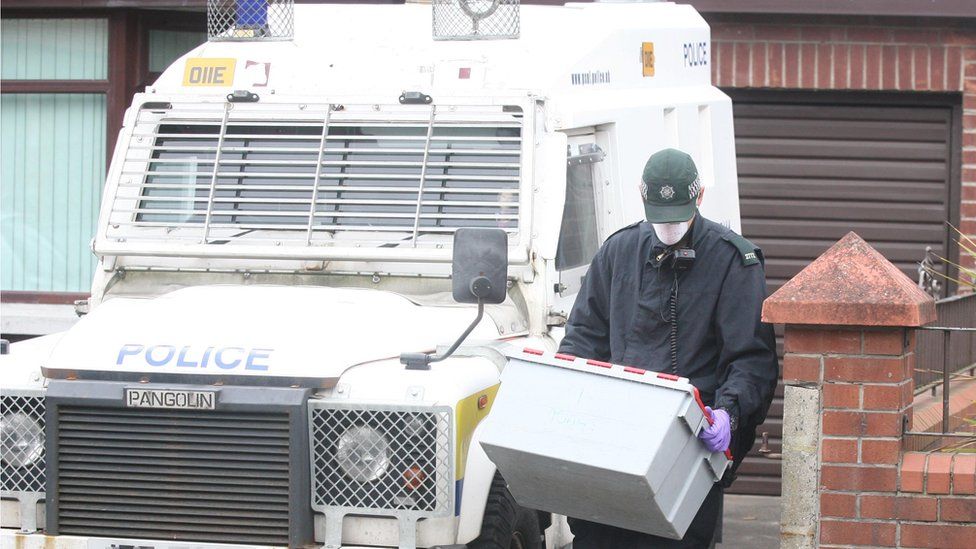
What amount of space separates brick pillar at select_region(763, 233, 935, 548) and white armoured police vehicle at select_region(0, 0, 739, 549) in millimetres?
1082

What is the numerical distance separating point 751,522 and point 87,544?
17.2 ft

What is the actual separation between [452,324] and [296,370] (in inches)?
35.0

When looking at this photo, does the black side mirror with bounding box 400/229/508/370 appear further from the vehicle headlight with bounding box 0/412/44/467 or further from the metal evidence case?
the vehicle headlight with bounding box 0/412/44/467

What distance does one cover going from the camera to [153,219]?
21.7 feet

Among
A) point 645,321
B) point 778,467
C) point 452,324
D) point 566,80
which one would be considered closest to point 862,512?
point 645,321

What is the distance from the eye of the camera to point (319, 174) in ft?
21.2

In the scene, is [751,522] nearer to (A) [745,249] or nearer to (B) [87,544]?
(A) [745,249]

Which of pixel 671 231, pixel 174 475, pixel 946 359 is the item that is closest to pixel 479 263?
pixel 671 231

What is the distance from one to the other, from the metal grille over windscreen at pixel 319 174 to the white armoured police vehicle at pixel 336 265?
1 centimetres

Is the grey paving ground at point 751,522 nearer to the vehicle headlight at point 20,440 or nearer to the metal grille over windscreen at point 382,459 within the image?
the metal grille over windscreen at point 382,459

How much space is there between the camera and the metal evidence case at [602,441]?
4.48m

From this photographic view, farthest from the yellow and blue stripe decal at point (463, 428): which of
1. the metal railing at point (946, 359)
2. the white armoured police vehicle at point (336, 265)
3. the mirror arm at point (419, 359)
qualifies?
the metal railing at point (946, 359)

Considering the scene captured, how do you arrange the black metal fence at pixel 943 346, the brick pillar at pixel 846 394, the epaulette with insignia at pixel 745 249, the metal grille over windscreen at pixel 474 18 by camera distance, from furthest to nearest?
the metal grille over windscreen at pixel 474 18
the black metal fence at pixel 943 346
the epaulette with insignia at pixel 745 249
the brick pillar at pixel 846 394

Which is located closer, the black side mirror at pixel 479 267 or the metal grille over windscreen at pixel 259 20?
the black side mirror at pixel 479 267
